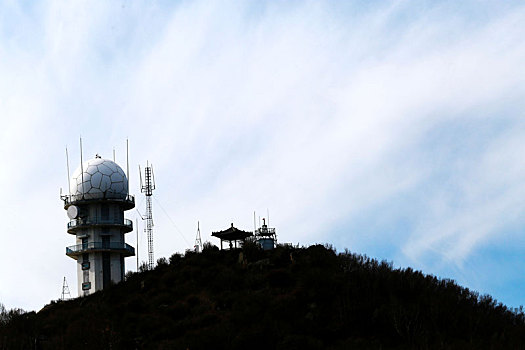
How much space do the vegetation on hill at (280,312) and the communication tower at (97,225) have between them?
52.3 ft

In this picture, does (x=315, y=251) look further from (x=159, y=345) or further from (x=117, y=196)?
(x=117, y=196)

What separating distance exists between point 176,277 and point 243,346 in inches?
537

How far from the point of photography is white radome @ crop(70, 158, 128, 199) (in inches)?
2376

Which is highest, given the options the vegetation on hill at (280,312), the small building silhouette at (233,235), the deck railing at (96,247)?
the deck railing at (96,247)

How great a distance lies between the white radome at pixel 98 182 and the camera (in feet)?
198

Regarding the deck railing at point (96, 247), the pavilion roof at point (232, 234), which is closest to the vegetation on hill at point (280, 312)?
the pavilion roof at point (232, 234)

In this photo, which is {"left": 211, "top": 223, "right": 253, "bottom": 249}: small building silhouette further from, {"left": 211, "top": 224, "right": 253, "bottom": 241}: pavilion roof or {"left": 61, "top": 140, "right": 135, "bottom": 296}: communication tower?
{"left": 61, "top": 140, "right": 135, "bottom": 296}: communication tower

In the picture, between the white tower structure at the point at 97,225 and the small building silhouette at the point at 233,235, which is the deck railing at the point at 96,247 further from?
the small building silhouette at the point at 233,235

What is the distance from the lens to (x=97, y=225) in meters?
59.8

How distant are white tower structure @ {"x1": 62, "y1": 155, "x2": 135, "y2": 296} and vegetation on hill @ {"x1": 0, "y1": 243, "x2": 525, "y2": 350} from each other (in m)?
16.0

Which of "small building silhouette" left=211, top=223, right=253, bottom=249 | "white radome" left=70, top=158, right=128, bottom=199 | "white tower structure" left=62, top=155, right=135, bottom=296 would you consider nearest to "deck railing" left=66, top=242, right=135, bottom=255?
"white tower structure" left=62, top=155, right=135, bottom=296

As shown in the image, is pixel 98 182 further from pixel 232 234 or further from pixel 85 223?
pixel 232 234

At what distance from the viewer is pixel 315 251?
41969 millimetres

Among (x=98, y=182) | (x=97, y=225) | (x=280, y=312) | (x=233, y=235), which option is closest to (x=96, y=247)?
(x=97, y=225)
